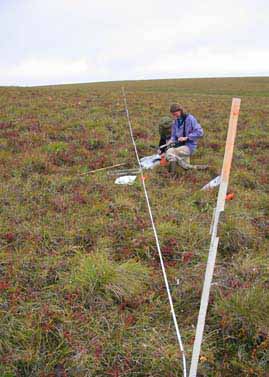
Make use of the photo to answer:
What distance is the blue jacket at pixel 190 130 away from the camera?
7.76 m

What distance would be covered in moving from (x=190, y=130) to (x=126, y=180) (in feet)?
6.40

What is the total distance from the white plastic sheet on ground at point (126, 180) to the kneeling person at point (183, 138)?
38.6 inches

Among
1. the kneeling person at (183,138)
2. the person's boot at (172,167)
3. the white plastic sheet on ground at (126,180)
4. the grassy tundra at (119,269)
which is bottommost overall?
the grassy tundra at (119,269)

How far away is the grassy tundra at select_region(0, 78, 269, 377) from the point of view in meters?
3.04

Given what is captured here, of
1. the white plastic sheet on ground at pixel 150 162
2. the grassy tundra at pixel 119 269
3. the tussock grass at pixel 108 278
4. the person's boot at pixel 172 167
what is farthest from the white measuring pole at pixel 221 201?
the white plastic sheet on ground at pixel 150 162

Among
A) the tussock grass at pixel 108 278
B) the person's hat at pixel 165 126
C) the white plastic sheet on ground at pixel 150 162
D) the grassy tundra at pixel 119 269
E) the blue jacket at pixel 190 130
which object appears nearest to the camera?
the grassy tundra at pixel 119 269

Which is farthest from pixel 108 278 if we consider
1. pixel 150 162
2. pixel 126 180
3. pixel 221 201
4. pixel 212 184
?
pixel 150 162

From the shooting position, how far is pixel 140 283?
3920mm

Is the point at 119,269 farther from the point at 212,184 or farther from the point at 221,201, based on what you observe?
the point at 212,184

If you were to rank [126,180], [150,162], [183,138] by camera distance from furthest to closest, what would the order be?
1. [150,162]
2. [183,138]
3. [126,180]

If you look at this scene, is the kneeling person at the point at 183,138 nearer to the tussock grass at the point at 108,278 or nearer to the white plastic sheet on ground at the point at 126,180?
the white plastic sheet on ground at the point at 126,180

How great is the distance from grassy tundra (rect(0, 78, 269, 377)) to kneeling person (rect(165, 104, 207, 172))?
359 mm

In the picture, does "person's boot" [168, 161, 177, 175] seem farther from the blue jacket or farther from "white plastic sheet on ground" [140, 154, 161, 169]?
the blue jacket

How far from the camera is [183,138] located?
7.77 metres
